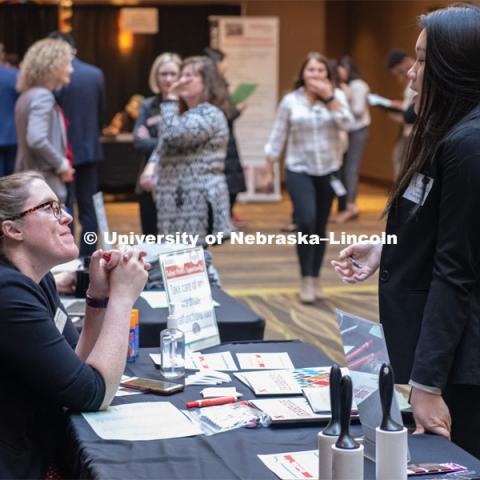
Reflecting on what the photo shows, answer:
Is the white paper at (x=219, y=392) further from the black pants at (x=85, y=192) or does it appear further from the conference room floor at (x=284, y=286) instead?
the black pants at (x=85, y=192)

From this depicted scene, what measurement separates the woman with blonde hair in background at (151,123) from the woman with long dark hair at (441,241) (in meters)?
4.17

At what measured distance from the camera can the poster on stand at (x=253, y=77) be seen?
12.6 m

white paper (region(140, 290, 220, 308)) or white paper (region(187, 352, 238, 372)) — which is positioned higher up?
white paper (region(187, 352, 238, 372))

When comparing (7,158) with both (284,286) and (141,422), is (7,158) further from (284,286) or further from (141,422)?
(141,422)

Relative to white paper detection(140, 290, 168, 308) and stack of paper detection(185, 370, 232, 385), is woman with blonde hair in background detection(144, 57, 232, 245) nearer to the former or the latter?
white paper detection(140, 290, 168, 308)

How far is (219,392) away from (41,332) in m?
0.49

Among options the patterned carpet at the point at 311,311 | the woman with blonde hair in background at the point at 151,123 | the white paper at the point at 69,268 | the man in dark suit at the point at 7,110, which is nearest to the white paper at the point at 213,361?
the white paper at the point at 69,268

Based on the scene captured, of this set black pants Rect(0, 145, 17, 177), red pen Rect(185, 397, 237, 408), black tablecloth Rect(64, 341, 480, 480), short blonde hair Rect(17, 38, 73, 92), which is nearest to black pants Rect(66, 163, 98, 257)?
black pants Rect(0, 145, 17, 177)

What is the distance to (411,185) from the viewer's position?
6.83 feet

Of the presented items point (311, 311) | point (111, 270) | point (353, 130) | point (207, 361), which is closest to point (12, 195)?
point (111, 270)

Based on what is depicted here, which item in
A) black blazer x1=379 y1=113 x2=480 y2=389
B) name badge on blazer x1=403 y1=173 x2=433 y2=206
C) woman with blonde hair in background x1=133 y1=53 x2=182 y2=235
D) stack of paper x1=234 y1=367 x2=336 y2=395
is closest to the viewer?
black blazer x1=379 y1=113 x2=480 y2=389

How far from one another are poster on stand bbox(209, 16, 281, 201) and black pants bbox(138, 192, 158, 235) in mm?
6250

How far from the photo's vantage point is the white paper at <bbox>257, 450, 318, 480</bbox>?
5.99 ft

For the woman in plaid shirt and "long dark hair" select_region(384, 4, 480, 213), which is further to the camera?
→ the woman in plaid shirt
